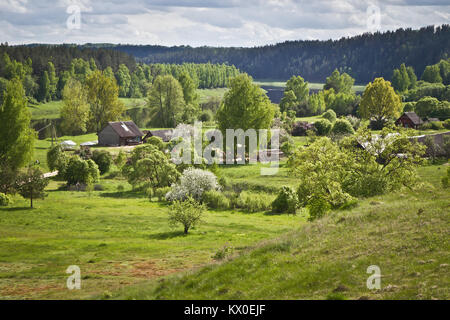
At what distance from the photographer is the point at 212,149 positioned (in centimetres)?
Result: 6750

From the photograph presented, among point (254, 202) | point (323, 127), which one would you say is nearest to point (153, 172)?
point (254, 202)

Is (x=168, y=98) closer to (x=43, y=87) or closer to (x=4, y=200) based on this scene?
(x=43, y=87)

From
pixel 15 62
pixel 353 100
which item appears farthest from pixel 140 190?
pixel 15 62

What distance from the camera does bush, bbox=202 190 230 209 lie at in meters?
49.2

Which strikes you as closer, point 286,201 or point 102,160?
point 286,201

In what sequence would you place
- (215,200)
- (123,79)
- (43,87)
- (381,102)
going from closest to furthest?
(215,200) → (381,102) → (43,87) → (123,79)

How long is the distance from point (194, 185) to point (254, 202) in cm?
696

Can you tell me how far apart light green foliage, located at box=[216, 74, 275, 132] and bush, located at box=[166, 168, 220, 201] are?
2241 cm

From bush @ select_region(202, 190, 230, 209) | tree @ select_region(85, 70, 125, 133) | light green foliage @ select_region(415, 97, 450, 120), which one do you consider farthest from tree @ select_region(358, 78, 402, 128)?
bush @ select_region(202, 190, 230, 209)

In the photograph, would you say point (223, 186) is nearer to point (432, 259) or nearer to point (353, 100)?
point (432, 259)

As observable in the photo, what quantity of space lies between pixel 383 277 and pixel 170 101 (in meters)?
98.7

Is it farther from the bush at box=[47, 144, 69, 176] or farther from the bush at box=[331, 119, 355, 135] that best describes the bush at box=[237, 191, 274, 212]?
the bush at box=[331, 119, 355, 135]

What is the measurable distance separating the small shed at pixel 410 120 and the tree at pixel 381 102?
2.78 m

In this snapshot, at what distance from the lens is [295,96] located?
131375 mm
